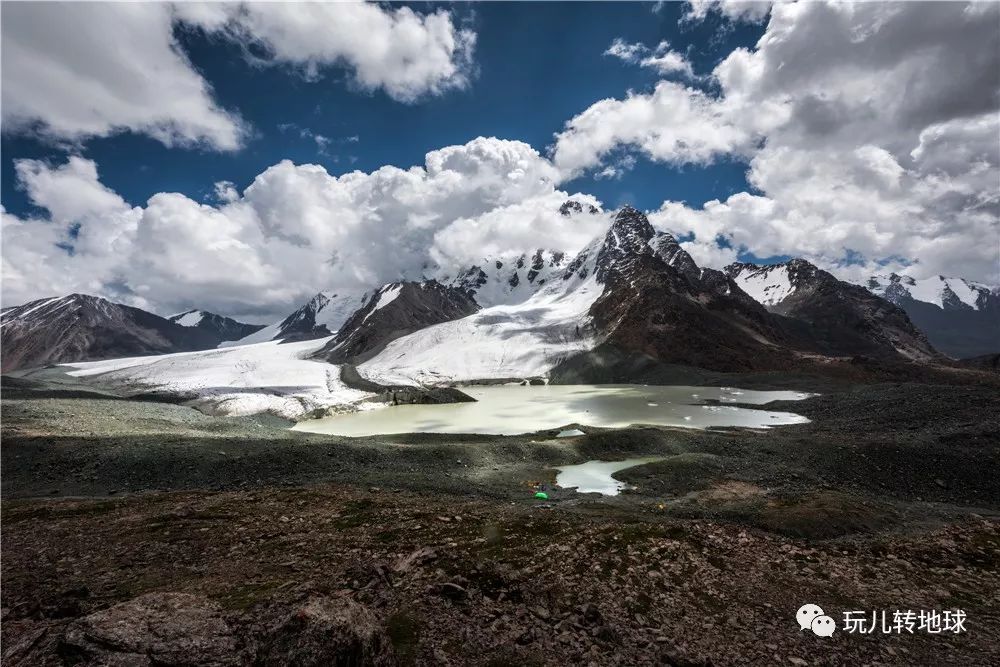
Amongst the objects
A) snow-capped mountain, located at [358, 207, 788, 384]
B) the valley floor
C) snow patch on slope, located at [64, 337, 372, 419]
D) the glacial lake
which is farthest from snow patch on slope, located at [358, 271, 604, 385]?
the valley floor

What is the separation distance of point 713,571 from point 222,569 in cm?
1341

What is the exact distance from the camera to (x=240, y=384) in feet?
297

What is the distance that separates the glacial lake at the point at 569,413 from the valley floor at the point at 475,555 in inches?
908

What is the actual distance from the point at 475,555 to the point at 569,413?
51523mm

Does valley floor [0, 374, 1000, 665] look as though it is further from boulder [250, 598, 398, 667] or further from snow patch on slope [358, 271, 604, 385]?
snow patch on slope [358, 271, 604, 385]

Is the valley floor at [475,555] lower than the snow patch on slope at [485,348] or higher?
lower

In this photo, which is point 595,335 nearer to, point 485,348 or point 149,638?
point 485,348

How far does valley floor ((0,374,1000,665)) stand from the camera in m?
8.95

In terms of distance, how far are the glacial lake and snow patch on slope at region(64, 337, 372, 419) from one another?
7.28 m

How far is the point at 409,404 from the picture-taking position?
83.3 meters

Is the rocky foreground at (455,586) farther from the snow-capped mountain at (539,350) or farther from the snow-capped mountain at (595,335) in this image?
the snow-capped mountain at (595,335)

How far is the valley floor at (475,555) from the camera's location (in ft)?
29.4

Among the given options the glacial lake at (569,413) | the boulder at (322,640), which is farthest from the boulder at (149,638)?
the glacial lake at (569,413)

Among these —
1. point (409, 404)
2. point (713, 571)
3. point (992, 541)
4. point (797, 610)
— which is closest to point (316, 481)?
point (713, 571)
